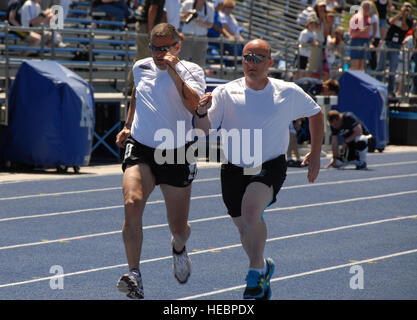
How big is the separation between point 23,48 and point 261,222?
963cm

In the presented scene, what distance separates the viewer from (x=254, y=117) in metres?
5.93

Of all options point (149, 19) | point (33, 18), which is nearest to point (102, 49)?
point (33, 18)

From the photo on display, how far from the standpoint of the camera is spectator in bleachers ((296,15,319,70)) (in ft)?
59.9

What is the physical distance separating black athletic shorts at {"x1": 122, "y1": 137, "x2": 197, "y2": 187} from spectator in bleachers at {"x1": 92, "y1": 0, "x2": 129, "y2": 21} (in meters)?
12.5

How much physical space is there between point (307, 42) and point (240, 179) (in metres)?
12.8

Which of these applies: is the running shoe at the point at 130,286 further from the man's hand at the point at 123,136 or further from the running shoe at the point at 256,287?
the man's hand at the point at 123,136

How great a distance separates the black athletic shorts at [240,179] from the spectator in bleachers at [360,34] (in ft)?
45.2

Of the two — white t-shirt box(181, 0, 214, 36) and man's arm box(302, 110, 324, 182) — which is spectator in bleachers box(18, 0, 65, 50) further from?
man's arm box(302, 110, 324, 182)

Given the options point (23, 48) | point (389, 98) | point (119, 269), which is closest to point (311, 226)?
point (119, 269)

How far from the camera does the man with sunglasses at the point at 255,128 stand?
19.2ft

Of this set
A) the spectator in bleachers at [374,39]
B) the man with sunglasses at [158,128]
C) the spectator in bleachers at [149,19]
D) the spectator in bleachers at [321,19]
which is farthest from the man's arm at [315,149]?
the spectator in bleachers at [374,39]

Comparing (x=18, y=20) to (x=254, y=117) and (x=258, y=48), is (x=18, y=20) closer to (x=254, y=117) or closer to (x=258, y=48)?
(x=258, y=48)

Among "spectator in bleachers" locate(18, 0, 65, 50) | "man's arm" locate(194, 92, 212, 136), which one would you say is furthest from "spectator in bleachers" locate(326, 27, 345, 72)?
"man's arm" locate(194, 92, 212, 136)
